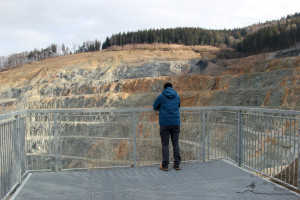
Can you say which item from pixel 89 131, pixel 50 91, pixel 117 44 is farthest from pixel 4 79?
pixel 89 131

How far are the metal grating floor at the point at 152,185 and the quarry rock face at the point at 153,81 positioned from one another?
19834 millimetres

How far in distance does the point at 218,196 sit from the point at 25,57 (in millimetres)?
134378

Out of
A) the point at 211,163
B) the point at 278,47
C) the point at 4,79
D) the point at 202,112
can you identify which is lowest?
the point at 211,163

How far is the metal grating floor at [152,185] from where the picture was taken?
4.30m

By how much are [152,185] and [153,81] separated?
123ft

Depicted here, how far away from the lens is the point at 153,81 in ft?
137

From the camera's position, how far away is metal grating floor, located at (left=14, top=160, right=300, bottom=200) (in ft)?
14.1

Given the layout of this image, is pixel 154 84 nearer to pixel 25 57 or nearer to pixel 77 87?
pixel 77 87

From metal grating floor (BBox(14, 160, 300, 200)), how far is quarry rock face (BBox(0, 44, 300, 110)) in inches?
781

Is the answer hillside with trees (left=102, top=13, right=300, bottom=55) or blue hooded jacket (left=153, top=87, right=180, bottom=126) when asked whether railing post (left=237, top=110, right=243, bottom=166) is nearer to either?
blue hooded jacket (left=153, top=87, right=180, bottom=126)

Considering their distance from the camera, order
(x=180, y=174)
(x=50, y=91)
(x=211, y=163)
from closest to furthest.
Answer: (x=180, y=174) < (x=211, y=163) < (x=50, y=91)

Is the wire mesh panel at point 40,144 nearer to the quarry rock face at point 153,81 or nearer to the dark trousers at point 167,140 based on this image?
the dark trousers at point 167,140

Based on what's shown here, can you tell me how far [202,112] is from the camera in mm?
6840

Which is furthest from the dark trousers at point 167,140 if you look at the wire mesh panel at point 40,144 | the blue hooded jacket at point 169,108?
the wire mesh panel at point 40,144
